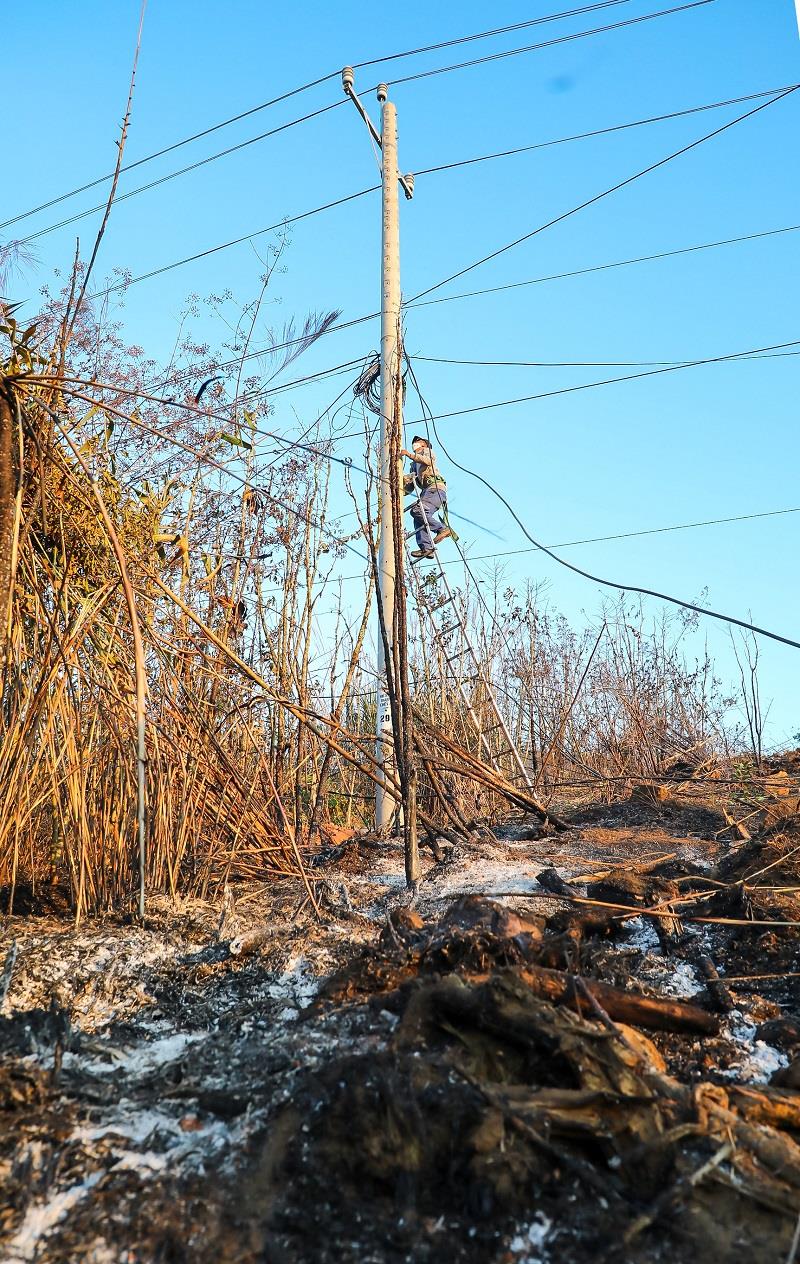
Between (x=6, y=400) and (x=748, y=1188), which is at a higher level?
(x=6, y=400)

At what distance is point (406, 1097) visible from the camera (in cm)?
127

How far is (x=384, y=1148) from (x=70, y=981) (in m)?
1.21

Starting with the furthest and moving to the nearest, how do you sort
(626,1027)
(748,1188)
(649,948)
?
(649,948) < (626,1027) < (748,1188)

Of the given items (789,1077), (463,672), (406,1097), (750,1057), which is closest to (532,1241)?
(406,1097)

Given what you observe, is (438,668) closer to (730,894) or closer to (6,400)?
(730,894)

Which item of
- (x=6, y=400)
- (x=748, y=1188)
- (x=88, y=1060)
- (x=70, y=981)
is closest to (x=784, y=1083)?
(x=748, y=1188)

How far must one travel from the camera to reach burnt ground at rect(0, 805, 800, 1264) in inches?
44.1

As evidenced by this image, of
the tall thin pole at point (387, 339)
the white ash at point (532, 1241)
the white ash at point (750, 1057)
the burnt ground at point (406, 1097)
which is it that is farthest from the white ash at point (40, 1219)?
the tall thin pole at point (387, 339)

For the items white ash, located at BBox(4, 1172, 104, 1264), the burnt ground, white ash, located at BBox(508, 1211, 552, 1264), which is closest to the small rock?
the burnt ground

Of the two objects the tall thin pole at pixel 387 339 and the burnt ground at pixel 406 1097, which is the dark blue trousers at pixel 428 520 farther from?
the burnt ground at pixel 406 1097

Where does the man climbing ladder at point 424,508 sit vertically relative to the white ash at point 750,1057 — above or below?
above

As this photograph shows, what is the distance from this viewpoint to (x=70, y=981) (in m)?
2.11

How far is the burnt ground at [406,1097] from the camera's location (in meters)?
1.12

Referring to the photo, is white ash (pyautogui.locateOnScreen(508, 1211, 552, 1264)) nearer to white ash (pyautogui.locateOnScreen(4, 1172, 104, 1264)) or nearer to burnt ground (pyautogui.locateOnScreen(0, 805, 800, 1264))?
burnt ground (pyautogui.locateOnScreen(0, 805, 800, 1264))
